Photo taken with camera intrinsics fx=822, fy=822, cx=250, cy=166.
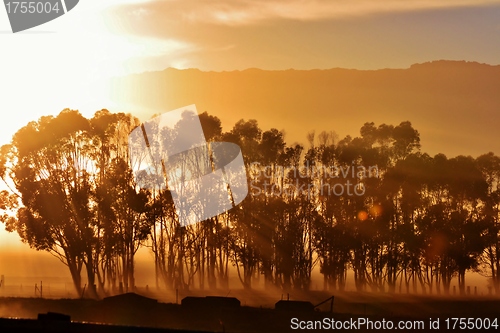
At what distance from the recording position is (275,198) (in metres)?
80.8

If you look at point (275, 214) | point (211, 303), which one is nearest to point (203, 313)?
point (211, 303)

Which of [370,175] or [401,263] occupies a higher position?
[370,175]

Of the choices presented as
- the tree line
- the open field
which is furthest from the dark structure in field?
the tree line

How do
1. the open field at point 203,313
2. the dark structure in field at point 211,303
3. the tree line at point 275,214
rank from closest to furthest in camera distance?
the open field at point 203,313, the dark structure in field at point 211,303, the tree line at point 275,214

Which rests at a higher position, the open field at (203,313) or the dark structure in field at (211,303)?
the dark structure in field at (211,303)

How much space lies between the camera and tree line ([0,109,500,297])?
7612cm

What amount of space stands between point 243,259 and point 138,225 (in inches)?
415

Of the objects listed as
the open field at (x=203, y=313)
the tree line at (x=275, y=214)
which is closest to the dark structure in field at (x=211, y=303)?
the open field at (x=203, y=313)

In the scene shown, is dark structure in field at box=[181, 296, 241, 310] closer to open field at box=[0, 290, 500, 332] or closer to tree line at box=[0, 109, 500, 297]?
open field at box=[0, 290, 500, 332]

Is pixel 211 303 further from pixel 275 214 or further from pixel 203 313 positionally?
pixel 275 214

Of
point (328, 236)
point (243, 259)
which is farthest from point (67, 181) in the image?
point (328, 236)

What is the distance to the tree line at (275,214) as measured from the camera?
2997 inches

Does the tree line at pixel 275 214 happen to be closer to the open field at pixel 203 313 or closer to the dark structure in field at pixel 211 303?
the open field at pixel 203 313

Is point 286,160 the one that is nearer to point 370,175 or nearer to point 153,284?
point 370,175
